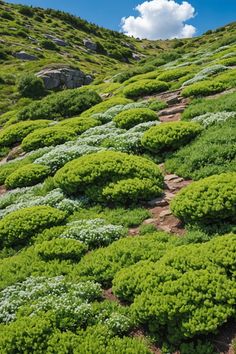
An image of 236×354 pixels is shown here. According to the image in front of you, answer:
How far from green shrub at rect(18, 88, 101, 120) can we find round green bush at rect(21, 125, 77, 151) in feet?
25.6

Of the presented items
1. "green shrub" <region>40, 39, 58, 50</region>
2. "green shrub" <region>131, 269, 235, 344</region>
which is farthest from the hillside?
"green shrub" <region>40, 39, 58, 50</region>

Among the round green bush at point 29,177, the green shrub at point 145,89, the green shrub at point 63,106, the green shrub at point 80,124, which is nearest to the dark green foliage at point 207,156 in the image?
the round green bush at point 29,177

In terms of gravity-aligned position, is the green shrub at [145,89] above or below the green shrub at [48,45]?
below

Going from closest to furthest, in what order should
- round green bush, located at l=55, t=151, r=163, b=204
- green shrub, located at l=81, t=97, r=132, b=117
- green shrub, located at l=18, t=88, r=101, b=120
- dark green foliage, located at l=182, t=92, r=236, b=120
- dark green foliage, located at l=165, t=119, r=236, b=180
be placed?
round green bush, located at l=55, t=151, r=163, b=204 < dark green foliage, located at l=165, t=119, r=236, b=180 < dark green foliage, located at l=182, t=92, r=236, b=120 < green shrub, located at l=81, t=97, r=132, b=117 < green shrub, located at l=18, t=88, r=101, b=120

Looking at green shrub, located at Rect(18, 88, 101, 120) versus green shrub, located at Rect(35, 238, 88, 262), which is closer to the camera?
green shrub, located at Rect(35, 238, 88, 262)

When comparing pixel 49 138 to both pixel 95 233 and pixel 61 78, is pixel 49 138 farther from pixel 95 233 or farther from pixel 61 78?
pixel 61 78

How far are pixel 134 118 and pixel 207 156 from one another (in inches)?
285

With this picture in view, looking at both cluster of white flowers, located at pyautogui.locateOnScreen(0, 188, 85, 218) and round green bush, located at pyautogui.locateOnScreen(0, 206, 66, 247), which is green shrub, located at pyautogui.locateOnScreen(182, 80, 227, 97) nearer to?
cluster of white flowers, located at pyautogui.locateOnScreen(0, 188, 85, 218)

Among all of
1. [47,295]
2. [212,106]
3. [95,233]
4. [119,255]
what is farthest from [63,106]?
[47,295]

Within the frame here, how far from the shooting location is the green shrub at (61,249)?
1086cm

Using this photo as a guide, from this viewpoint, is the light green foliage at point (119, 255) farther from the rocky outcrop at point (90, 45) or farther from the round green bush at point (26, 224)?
the rocky outcrop at point (90, 45)

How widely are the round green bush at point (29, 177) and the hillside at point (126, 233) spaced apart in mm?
64

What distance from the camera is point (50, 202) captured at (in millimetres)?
14367

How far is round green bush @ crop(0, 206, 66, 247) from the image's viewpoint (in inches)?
497
